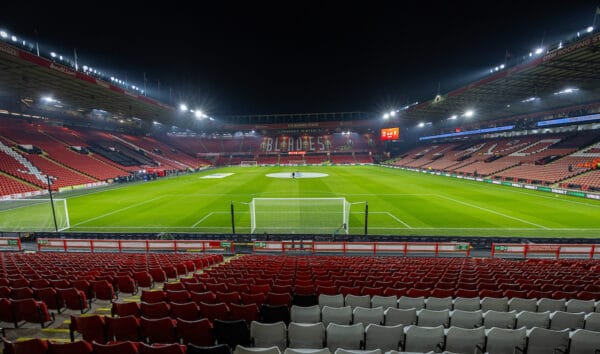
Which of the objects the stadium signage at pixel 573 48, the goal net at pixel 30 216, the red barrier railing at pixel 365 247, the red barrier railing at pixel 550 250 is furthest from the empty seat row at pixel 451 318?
the stadium signage at pixel 573 48

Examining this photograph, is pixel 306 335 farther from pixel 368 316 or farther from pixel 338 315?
pixel 368 316

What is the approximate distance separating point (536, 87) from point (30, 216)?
57216 mm

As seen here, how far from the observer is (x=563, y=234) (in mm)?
18047

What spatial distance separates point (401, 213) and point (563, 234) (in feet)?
34.0

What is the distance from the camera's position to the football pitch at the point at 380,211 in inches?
772

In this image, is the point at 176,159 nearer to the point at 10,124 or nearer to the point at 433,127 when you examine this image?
the point at 10,124

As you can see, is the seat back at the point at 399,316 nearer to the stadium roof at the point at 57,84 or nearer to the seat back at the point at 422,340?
the seat back at the point at 422,340

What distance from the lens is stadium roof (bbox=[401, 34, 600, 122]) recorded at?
982 inches

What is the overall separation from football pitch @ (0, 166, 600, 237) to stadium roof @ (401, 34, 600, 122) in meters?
13.5

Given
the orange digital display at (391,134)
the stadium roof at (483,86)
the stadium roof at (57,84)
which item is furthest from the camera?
the orange digital display at (391,134)

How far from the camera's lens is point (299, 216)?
22.6 m

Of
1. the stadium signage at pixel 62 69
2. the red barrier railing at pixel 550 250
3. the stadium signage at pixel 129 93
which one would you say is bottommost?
the red barrier railing at pixel 550 250

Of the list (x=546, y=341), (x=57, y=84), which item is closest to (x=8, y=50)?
(x=57, y=84)

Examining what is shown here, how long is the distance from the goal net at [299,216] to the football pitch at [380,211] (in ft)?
1.48
